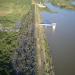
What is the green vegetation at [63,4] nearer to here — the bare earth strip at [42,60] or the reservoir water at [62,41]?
the reservoir water at [62,41]

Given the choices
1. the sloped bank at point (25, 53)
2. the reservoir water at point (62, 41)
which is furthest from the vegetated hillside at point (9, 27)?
the reservoir water at point (62, 41)

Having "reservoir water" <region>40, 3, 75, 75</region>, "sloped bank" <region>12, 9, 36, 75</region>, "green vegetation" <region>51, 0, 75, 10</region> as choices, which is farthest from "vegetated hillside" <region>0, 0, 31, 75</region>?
"green vegetation" <region>51, 0, 75, 10</region>

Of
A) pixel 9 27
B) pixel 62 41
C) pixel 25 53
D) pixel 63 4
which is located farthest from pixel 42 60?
pixel 63 4

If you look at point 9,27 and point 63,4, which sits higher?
point 9,27

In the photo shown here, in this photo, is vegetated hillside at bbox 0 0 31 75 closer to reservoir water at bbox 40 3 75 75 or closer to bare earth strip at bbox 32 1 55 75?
bare earth strip at bbox 32 1 55 75

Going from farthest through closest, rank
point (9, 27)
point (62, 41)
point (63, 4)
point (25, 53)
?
1. point (63, 4)
2. point (9, 27)
3. point (62, 41)
4. point (25, 53)

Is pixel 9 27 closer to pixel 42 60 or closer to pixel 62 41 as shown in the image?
pixel 62 41
